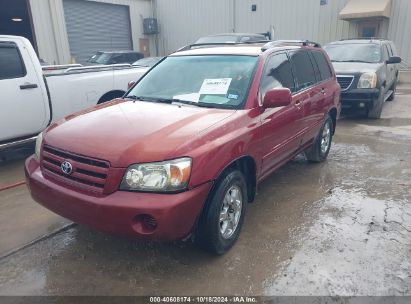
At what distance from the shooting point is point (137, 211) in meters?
2.41

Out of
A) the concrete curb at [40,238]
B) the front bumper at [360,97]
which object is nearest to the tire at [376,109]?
the front bumper at [360,97]

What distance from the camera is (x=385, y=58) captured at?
896cm

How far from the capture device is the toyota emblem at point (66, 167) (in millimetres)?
2691

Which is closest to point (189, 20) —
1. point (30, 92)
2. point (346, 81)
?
point (346, 81)

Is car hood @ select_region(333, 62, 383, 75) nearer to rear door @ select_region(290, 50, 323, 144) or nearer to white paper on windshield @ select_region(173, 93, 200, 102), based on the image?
rear door @ select_region(290, 50, 323, 144)

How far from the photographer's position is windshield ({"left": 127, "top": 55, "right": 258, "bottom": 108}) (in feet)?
11.2

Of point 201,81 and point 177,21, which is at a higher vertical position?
point 177,21

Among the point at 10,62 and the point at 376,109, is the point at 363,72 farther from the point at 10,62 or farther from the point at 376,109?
the point at 10,62

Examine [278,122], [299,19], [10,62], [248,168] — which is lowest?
[248,168]

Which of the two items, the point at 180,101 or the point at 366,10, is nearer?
the point at 180,101

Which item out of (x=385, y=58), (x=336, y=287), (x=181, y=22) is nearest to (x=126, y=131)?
(x=336, y=287)

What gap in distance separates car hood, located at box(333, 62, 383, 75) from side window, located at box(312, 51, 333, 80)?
296cm

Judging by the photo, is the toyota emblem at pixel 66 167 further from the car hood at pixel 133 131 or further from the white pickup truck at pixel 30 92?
the white pickup truck at pixel 30 92

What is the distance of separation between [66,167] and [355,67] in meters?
7.48
